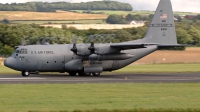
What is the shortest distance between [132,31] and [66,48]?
5202 cm

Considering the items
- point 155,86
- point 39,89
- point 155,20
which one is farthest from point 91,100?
point 155,20

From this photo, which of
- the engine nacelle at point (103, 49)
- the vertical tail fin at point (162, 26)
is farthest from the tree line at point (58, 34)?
the engine nacelle at point (103, 49)

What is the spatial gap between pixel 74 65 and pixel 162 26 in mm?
9858

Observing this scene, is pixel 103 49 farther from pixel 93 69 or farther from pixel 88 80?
pixel 88 80

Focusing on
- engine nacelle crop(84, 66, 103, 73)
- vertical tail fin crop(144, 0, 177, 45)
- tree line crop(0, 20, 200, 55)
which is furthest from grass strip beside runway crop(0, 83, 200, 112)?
tree line crop(0, 20, 200, 55)

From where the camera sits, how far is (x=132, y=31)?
307 feet

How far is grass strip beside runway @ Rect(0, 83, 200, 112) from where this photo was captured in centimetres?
2155

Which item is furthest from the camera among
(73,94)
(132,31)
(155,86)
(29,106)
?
(132,31)

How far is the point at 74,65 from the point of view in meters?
41.7

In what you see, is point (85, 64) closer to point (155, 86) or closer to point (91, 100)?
point (155, 86)

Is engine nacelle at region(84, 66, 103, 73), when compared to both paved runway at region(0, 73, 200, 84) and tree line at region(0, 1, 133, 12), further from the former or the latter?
tree line at region(0, 1, 133, 12)

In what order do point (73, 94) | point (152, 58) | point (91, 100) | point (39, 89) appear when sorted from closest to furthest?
point (91, 100) → point (73, 94) → point (39, 89) → point (152, 58)

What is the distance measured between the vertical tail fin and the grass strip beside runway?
13.4 meters

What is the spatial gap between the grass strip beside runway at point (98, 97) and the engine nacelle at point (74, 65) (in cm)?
988
